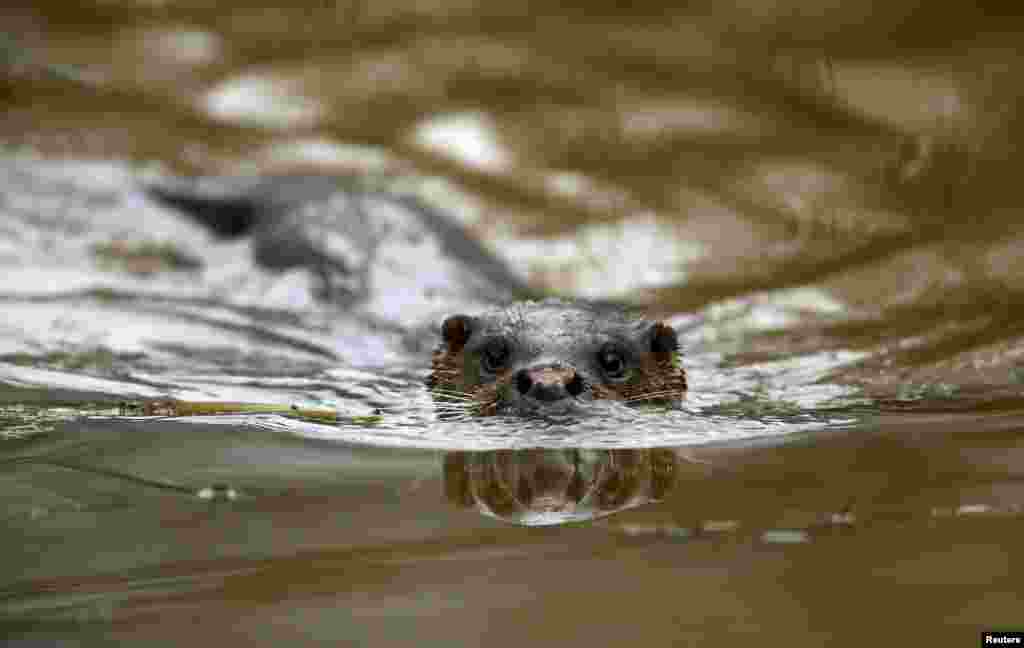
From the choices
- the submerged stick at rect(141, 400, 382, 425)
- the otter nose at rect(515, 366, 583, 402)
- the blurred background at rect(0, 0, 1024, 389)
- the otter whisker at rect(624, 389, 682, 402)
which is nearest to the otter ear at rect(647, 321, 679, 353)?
the otter whisker at rect(624, 389, 682, 402)

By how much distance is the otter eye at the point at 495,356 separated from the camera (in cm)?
395

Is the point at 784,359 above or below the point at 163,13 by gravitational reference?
below

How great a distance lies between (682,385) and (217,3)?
6.97m

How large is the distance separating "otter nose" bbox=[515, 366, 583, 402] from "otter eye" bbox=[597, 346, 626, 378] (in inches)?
17.2

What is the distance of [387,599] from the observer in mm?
2000

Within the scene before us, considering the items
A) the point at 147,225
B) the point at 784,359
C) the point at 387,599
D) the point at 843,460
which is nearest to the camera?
the point at 387,599

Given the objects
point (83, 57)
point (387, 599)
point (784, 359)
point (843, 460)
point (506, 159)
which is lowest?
point (387, 599)

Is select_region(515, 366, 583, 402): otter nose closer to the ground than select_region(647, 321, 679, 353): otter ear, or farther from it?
closer to the ground

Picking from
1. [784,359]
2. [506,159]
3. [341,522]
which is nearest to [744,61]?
[506,159]

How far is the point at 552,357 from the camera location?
373cm

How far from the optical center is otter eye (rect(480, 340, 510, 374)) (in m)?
3.95

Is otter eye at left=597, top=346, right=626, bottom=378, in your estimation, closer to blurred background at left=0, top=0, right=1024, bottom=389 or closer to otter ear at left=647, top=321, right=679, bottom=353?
otter ear at left=647, top=321, right=679, bottom=353

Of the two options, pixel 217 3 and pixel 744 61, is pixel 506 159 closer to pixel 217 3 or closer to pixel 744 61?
pixel 744 61

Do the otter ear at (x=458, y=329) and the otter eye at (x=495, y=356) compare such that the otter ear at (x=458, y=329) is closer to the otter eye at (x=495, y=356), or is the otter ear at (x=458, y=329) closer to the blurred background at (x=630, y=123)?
the otter eye at (x=495, y=356)
